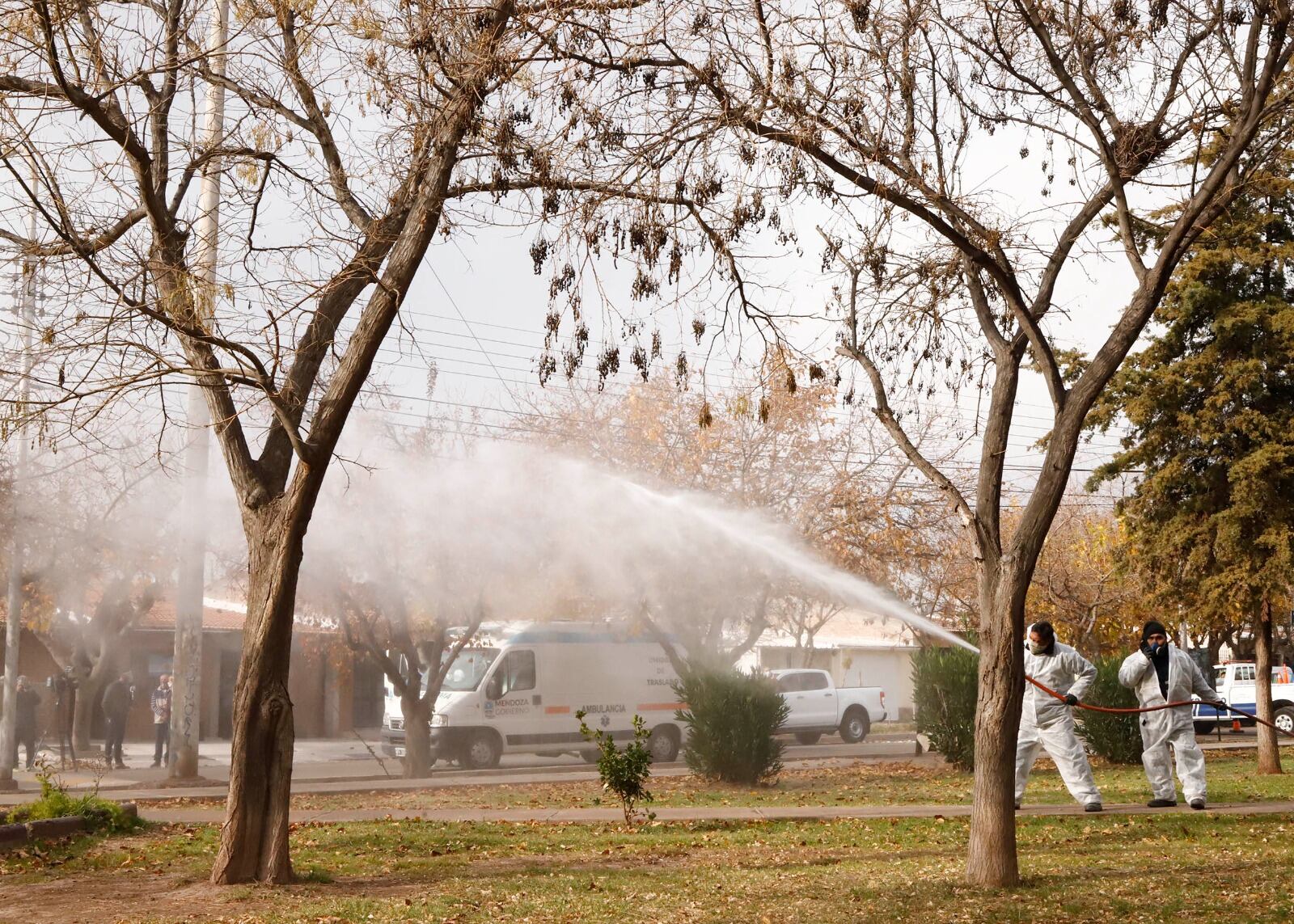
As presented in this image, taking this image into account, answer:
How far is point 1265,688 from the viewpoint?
17.3m

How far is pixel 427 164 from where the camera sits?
327 inches

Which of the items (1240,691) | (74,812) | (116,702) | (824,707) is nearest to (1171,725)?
(74,812)

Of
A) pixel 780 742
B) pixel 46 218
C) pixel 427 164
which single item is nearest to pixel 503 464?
pixel 780 742

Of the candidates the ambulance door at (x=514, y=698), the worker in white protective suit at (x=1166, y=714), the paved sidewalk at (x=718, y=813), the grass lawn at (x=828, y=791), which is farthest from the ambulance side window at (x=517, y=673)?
the worker in white protective suit at (x=1166, y=714)

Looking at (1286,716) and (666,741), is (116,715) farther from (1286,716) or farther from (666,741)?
(1286,716)

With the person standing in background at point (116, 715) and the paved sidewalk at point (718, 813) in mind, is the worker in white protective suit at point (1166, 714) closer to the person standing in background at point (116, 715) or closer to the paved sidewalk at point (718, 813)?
the paved sidewalk at point (718, 813)

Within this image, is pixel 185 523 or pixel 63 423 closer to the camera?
pixel 63 423

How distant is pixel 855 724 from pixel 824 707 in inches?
48.6

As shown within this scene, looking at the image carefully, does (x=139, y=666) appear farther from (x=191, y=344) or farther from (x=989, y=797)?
(x=989, y=797)

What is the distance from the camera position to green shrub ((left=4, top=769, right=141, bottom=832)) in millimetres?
10562

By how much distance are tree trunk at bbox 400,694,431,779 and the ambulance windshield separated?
6.54 feet

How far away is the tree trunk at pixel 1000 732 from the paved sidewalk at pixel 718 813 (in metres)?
4.07

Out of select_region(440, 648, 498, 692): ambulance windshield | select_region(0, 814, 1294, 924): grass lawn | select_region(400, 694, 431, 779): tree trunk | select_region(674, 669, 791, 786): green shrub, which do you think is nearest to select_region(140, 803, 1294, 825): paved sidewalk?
select_region(0, 814, 1294, 924): grass lawn

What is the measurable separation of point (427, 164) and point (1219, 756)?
19264 millimetres
